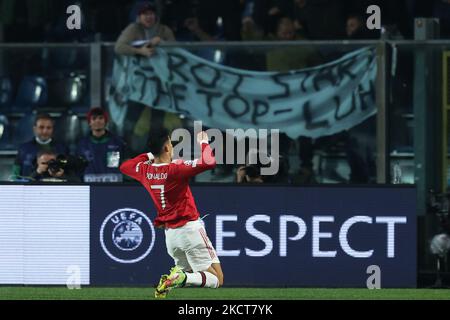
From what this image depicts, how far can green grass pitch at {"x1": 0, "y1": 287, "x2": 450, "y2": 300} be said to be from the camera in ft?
45.8

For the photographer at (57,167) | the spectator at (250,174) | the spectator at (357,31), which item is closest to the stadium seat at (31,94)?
the photographer at (57,167)

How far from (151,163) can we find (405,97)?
3.55 metres

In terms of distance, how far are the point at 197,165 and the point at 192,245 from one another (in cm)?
72

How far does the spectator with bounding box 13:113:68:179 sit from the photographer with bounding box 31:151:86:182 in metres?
0.21

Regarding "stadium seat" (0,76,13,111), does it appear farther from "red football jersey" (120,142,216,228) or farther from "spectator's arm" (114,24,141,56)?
"red football jersey" (120,142,216,228)

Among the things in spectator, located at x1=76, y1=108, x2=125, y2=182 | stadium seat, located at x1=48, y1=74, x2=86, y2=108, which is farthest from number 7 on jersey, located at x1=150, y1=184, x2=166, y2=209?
stadium seat, located at x1=48, y1=74, x2=86, y2=108

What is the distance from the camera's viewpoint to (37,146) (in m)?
16.0

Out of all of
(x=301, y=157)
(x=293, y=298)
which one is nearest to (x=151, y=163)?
(x=293, y=298)

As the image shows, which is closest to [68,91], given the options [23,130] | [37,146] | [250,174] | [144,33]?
[23,130]

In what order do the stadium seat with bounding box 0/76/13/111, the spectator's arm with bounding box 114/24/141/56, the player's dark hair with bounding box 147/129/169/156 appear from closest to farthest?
1. the player's dark hair with bounding box 147/129/169/156
2. the spectator's arm with bounding box 114/24/141/56
3. the stadium seat with bounding box 0/76/13/111

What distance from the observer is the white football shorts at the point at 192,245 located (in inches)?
528

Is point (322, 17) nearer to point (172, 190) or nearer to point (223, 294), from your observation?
point (223, 294)

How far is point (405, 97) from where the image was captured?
52.3 feet

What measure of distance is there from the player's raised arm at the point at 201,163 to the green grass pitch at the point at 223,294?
48.9 inches
